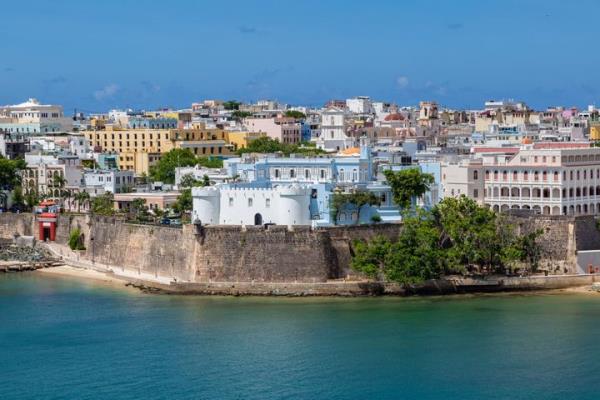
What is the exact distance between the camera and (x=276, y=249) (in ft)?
131

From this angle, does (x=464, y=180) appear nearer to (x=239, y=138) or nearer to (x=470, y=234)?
(x=470, y=234)

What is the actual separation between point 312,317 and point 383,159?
14897 mm

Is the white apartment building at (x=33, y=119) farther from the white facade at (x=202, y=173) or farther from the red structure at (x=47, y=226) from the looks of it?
the red structure at (x=47, y=226)

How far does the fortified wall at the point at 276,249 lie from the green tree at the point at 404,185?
2094 mm

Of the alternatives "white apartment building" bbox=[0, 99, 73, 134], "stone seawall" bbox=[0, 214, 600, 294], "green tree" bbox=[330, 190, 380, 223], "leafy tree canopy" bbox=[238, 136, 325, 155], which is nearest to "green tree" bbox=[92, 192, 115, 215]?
"stone seawall" bbox=[0, 214, 600, 294]

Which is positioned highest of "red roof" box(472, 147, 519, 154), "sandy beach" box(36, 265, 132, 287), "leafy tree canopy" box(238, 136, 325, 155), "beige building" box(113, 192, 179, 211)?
"leafy tree canopy" box(238, 136, 325, 155)

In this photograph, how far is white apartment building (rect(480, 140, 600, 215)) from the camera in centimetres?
4388

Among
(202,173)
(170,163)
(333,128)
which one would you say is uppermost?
(333,128)

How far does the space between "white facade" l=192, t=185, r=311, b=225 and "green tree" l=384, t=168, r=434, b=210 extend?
2969mm

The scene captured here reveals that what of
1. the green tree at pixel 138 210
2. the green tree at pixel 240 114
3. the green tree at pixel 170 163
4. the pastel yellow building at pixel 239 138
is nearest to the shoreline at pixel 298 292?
the green tree at pixel 138 210

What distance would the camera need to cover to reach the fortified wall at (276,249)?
39.7 meters

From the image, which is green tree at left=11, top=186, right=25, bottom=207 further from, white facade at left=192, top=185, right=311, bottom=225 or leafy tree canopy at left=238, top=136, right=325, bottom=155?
white facade at left=192, top=185, right=311, bottom=225

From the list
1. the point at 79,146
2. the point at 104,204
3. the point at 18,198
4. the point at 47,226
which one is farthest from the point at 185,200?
the point at 79,146

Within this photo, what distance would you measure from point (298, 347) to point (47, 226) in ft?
62.5
